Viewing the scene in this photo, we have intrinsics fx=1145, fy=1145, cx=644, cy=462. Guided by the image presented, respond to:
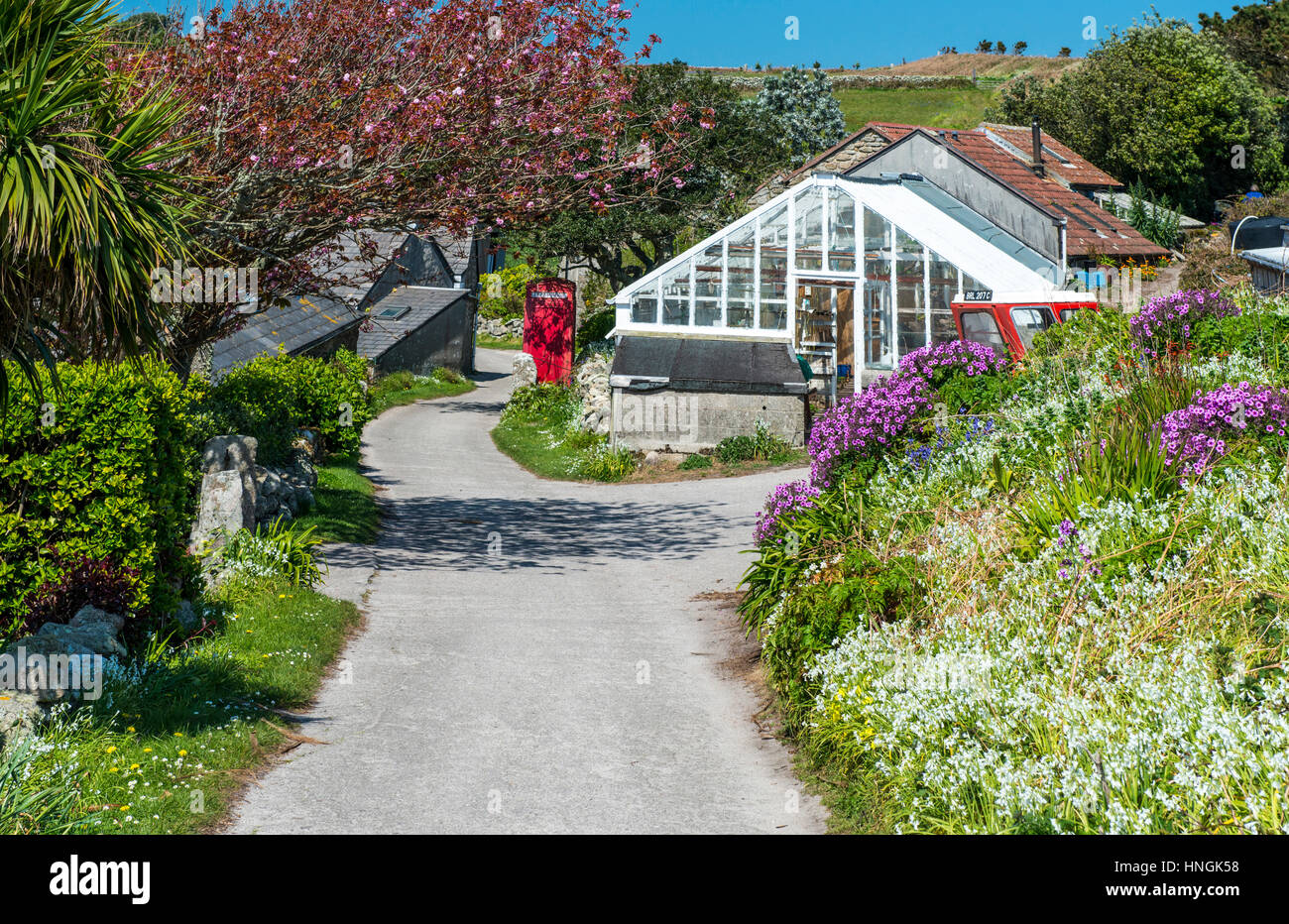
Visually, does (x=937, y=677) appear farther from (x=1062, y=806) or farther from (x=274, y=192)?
(x=274, y=192)

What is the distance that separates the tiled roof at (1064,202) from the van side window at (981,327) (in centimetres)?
1498

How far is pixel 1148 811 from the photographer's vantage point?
4.87 metres

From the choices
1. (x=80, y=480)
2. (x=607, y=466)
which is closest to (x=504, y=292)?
(x=607, y=466)

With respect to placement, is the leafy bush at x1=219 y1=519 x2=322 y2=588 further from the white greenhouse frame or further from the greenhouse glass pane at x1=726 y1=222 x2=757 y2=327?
the greenhouse glass pane at x1=726 y1=222 x2=757 y2=327

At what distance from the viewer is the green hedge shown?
27.9 ft

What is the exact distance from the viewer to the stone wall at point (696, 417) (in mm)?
24234

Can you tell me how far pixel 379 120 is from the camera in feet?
48.3

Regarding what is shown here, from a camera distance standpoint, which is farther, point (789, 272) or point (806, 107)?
point (806, 107)

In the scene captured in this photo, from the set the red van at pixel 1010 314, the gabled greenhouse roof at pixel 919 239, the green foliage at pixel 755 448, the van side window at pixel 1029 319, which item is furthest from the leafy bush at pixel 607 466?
the van side window at pixel 1029 319

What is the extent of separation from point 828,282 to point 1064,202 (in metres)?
16.2

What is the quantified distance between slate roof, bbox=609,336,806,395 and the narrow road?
5.90 metres

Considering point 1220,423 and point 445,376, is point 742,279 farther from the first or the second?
point 445,376

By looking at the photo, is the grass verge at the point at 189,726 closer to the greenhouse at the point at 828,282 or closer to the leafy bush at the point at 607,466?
the leafy bush at the point at 607,466
